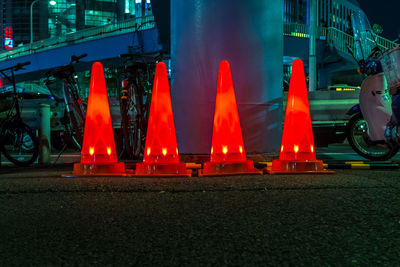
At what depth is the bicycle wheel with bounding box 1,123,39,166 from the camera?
6.85 m

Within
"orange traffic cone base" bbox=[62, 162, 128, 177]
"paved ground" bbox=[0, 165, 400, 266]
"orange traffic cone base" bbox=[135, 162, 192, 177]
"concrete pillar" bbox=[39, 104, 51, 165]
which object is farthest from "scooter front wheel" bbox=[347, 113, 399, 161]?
"concrete pillar" bbox=[39, 104, 51, 165]

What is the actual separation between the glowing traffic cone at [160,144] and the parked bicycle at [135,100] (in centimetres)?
219

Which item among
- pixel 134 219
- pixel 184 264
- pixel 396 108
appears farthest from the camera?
pixel 396 108

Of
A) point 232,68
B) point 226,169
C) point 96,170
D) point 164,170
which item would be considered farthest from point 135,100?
point 226,169

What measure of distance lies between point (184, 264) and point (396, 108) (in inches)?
178

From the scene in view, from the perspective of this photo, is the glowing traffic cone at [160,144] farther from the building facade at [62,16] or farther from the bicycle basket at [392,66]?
the building facade at [62,16]

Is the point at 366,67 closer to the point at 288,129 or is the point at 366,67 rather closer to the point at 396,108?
the point at 396,108

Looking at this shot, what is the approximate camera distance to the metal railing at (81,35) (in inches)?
1178

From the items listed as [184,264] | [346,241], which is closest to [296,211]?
[346,241]

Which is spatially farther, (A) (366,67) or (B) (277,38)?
(A) (366,67)

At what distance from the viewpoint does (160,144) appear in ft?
14.5

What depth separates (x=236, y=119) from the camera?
448 cm

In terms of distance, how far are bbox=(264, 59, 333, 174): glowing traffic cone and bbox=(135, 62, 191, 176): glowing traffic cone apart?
1067 mm

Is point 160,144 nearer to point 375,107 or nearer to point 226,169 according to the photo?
point 226,169
